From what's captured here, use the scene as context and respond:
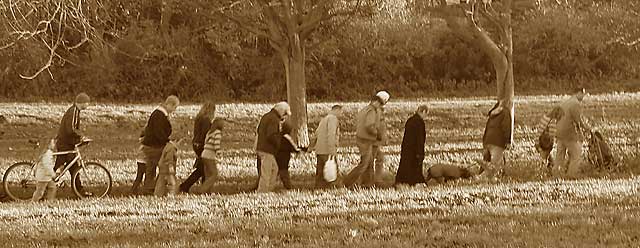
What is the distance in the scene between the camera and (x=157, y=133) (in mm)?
16281

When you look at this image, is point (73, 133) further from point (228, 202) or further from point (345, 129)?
point (345, 129)

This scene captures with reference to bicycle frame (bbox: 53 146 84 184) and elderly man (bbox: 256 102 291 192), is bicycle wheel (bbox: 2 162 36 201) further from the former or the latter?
elderly man (bbox: 256 102 291 192)

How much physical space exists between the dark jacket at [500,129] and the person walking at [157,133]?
5.10 m

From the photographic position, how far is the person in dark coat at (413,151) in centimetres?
1716

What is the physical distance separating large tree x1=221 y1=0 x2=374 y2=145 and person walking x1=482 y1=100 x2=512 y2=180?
769 centimetres

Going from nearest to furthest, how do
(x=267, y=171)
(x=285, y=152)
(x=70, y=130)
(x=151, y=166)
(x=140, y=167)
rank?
(x=70, y=130) < (x=151, y=166) < (x=267, y=171) < (x=140, y=167) < (x=285, y=152)

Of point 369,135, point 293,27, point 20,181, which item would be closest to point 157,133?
point 20,181

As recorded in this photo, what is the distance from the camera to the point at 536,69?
153 ft

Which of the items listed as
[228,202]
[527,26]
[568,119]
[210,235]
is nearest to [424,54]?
[527,26]

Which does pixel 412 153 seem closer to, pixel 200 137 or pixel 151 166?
pixel 200 137

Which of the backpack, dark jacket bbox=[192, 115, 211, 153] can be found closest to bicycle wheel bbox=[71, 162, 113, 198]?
dark jacket bbox=[192, 115, 211, 153]

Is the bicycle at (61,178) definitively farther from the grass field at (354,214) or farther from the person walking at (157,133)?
the person walking at (157,133)

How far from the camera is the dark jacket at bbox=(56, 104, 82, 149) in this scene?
53.6ft

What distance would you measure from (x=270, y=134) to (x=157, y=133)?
5.42 ft
